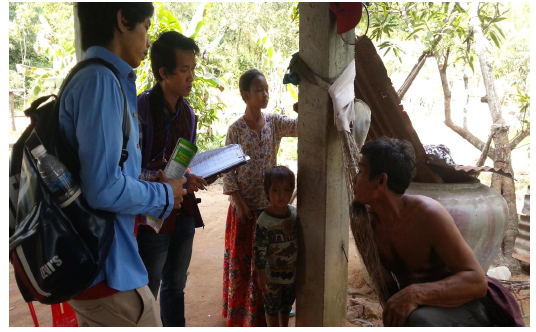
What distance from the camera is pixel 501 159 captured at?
405 centimetres

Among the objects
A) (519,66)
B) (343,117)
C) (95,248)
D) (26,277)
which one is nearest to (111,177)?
(95,248)

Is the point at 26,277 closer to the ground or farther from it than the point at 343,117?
closer to the ground

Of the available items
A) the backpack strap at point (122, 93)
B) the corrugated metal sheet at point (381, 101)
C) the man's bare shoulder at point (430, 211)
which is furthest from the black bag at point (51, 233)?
the corrugated metal sheet at point (381, 101)

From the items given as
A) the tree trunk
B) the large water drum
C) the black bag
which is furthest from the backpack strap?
the tree trunk

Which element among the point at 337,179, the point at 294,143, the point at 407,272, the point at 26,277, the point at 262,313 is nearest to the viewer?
the point at 26,277

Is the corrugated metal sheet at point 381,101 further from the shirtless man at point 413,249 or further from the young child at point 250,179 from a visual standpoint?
the shirtless man at point 413,249

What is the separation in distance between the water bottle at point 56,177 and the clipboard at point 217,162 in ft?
2.43

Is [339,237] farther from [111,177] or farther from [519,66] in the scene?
[519,66]

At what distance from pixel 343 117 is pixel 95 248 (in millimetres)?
1108

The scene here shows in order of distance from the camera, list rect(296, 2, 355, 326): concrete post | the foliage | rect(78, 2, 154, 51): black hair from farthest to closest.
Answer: the foliage, rect(296, 2, 355, 326): concrete post, rect(78, 2, 154, 51): black hair

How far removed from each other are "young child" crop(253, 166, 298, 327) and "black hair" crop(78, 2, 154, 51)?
4.10 ft

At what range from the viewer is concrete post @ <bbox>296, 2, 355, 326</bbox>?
1856 millimetres

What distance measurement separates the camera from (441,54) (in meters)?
4.77

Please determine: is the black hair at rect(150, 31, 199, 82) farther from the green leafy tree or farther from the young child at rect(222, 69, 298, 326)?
the green leafy tree
